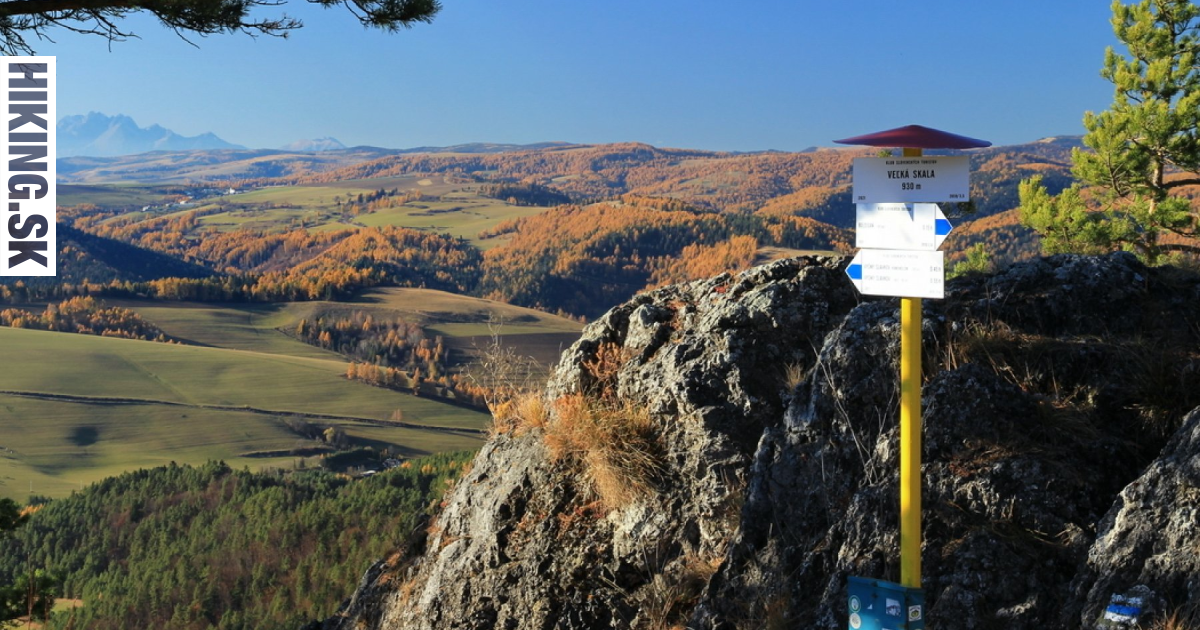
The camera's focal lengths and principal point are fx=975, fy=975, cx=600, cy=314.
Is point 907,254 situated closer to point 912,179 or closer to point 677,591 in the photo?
point 912,179

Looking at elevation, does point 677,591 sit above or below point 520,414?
below

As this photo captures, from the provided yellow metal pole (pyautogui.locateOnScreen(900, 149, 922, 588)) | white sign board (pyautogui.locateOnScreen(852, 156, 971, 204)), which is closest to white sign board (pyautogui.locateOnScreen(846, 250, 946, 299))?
yellow metal pole (pyautogui.locateOnScreen(900, 149, 922, 588))

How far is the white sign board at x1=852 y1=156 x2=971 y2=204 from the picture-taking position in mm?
5586

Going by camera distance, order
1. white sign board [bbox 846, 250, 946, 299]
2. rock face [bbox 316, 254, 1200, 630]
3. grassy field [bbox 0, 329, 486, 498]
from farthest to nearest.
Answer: grassy field [bbox 0, 329, 486, 498] < rock face [bbox 316, 254, 1200, 630] < white sign board [bbox 846, 250, 946, 299]

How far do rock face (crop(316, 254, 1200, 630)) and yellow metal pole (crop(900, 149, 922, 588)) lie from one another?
1.16 ft

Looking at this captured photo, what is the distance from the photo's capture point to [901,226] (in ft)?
18.7

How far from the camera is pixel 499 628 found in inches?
340

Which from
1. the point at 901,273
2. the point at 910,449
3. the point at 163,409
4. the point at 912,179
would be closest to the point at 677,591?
the point at 910,449

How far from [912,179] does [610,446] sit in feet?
13.9

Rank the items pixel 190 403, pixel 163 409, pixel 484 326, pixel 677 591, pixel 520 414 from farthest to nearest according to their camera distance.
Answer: pixel 484 326, pixel 190 403, pixel 163 409, pixel 520 414, pixel 677 591

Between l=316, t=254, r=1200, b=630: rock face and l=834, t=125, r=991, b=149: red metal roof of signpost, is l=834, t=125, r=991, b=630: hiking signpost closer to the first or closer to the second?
l=834, t=125, r=991, b=149: red metal roof of signpost

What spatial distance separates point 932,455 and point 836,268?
3798 mm

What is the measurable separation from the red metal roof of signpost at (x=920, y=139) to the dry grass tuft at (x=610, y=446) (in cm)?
404

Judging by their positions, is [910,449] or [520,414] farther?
[520,414]
